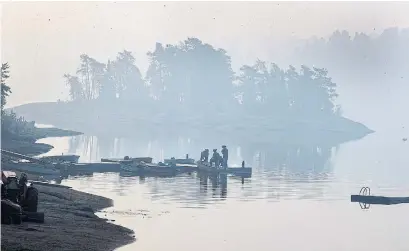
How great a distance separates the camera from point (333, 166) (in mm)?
90062

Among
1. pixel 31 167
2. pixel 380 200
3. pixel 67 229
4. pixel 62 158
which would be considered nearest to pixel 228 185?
pixel 31 167

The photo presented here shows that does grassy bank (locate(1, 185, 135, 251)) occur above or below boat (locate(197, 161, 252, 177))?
below

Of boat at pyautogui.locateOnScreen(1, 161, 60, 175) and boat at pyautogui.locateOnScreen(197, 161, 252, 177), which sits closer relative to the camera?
boat at pyautogui.locateOnScreen(1, 161, 60, 175)

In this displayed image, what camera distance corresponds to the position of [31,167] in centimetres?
5841

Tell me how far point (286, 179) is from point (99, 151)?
132 feet

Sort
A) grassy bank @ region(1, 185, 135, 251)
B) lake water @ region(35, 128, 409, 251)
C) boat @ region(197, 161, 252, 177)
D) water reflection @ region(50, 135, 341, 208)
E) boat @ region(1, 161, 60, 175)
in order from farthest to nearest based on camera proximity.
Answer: boat @ region(197, 161, 252, 177)
boat @ region(1, 161, 60, 175)
water reflection @ region(50, 135, 341, 208)
lake water @ region(35, 128, 409, 251)
grassy bank @ region(1, 185, 135, 251)

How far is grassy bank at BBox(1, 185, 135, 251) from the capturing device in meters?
28.5

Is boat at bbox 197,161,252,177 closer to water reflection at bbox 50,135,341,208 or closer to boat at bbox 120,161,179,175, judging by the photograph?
water reflection at bbox 50,135,341,208

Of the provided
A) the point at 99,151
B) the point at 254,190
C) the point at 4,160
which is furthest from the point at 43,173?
the point at 99,151

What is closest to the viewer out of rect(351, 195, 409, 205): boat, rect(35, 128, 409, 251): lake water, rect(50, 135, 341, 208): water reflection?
rect(35, 128, 409, 251): lake water

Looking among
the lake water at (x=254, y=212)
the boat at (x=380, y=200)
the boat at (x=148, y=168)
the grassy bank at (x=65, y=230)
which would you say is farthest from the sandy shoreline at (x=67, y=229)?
the boat at (x=148, y=168)

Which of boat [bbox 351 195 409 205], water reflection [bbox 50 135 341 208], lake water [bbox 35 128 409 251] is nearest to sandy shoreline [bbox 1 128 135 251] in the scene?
lake water [bbox 35 128 409 251]

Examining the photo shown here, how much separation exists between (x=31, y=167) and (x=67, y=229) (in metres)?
26.5

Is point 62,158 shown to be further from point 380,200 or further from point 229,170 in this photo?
point 380,200
